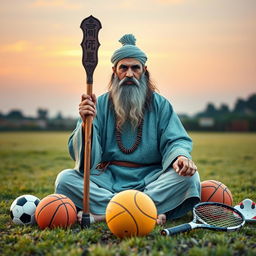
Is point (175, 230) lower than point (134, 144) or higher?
lower

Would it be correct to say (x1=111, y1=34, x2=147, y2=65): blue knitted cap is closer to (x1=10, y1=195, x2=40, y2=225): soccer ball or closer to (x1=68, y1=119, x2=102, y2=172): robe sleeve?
(x1=68, y1=119, x2=102, y2=172): robe sleeve

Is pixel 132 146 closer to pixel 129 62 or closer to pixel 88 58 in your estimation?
pixel 129 62

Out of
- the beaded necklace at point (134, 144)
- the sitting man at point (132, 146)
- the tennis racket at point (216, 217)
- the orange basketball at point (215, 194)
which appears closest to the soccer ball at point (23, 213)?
the sitting man at point (132, 146)

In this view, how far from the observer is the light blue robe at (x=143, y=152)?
6.16m

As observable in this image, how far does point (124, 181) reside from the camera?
21.7 feet

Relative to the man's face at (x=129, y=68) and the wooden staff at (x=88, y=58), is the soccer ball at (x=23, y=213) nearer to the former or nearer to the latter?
the wooden staff at (x=88, y=58)

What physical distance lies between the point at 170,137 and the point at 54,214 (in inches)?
83.0

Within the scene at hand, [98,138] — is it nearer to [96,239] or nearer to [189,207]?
[189,207]

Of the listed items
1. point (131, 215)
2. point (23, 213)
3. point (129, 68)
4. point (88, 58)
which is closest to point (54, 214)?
point (23, 213)

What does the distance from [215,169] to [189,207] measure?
7703 millimetres

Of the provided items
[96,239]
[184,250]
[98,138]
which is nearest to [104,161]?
[98,138]

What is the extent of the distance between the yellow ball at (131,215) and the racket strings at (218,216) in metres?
0.78

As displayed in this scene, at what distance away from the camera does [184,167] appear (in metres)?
5.81

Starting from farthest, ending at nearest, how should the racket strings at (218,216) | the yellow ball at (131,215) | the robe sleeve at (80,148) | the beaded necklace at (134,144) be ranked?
the beaded necklace at (134,144) → the robe sleeve at (80,148) → the racket strings at (218,216) → the yellow ball at (131,215)
